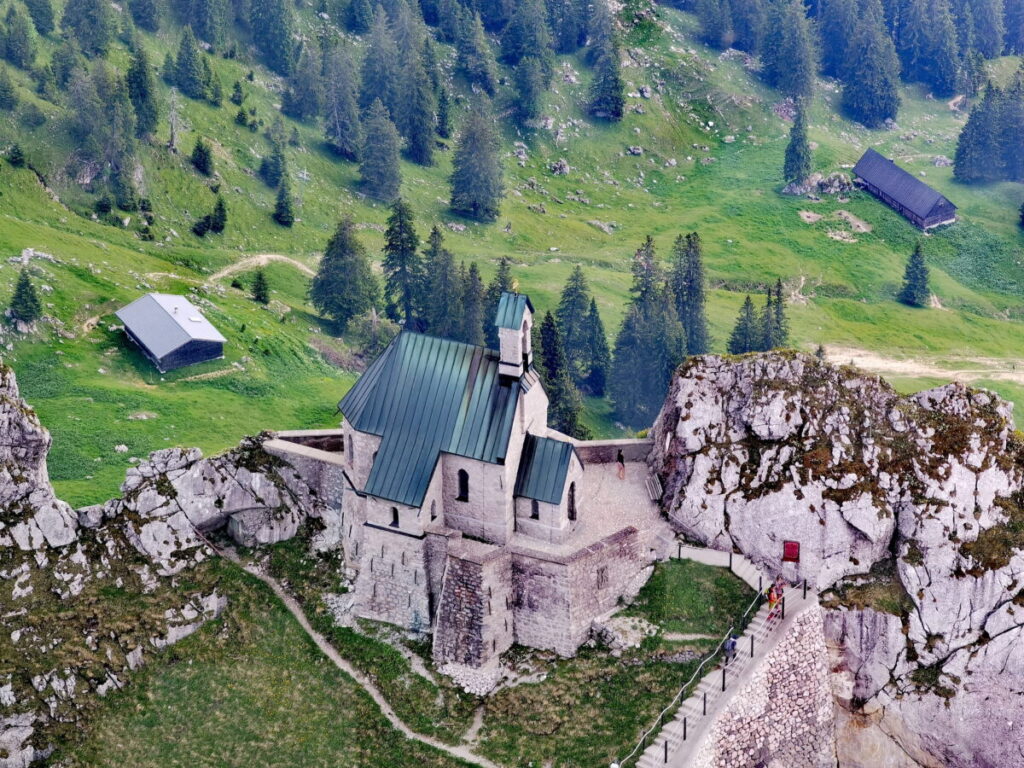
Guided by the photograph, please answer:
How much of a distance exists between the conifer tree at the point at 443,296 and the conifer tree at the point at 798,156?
61423 mm

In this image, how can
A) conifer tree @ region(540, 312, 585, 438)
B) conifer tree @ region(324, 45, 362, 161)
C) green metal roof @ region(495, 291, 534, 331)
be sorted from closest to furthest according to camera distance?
green metal roof @ region(495, 291, 534, 331) → conifer tree @ region(540, 312, 585, 438) → conifer tree @ region(324, 45, 362, 161)

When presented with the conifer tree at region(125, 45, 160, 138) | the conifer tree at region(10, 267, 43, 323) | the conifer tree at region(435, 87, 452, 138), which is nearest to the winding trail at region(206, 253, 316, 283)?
the conifer tree at region(125, 45, 160, 138)

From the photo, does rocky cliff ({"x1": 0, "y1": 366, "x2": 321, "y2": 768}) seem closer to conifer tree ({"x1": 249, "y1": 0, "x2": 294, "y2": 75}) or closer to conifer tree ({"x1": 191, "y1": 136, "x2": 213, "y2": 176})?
conifer tree ({"x1": 191, "y1": 136, "x2": 213, "y2": 176})

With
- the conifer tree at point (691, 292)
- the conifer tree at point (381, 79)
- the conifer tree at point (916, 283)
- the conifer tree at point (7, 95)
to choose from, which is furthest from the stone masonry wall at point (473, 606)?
the conifer tree at point (381, 79)

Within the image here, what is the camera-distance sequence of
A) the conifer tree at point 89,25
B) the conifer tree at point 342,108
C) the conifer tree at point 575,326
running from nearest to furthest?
1. the conifer tree at point 575,326
2. the conifer tree at point 89,25
3. the conifer tree at point 342,108

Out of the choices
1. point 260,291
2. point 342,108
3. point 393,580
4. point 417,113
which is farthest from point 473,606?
point 417,113

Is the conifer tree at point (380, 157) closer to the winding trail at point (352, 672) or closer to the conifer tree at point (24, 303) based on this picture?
the conifer tree at point (24, 303)

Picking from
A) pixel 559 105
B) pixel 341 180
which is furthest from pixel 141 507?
pixel 559 105

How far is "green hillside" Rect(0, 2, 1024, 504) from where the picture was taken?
81.1m

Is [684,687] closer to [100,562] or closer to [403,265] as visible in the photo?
[100,562]

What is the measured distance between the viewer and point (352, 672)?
61406 millimetres

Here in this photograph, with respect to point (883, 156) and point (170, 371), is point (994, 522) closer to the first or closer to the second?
point (170, 371)

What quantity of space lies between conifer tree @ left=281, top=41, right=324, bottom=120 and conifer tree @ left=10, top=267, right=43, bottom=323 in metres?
63.3

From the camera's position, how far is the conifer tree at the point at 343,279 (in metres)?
102
